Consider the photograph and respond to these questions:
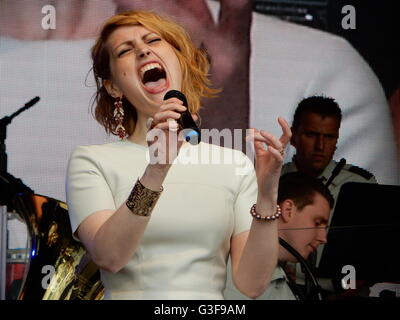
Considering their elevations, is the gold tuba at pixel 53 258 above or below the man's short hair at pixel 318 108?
below

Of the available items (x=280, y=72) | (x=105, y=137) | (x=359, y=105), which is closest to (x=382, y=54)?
(x=359, y=105)

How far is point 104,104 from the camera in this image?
2.32m

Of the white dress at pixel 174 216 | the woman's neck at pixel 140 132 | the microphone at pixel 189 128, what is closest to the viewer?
the microphone at pixel 189 128

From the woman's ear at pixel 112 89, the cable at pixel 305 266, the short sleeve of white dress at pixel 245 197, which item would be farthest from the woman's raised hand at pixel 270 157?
the cable at pixel 305 266

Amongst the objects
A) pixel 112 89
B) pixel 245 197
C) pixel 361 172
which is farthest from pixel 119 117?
pixel 361 172

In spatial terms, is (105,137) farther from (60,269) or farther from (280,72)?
(280,72)

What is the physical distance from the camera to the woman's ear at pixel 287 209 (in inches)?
101

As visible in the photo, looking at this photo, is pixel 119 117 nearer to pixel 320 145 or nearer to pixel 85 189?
pixel 85 189

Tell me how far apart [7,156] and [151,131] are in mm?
740

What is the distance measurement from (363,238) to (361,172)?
217mm

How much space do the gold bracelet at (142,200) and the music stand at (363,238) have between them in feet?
2.91

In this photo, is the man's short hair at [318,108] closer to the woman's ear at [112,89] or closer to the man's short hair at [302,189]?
the man's short hair at [302,189]

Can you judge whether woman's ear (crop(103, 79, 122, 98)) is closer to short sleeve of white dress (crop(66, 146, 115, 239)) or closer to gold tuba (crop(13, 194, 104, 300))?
short sleeve of white dress (crop(66, 146, 115, 239))
